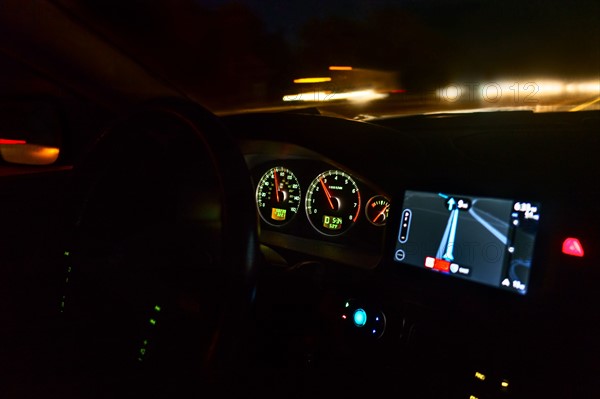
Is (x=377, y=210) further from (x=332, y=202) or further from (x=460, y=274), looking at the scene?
(x=460, y=274)

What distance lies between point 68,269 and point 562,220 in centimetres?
167

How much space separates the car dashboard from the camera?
1617mm

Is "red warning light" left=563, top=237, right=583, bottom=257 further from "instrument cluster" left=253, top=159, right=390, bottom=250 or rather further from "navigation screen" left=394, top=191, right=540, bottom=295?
"instrument cluster" left=253, top=159, right=390, bottom=250

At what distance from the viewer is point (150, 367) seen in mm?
1493

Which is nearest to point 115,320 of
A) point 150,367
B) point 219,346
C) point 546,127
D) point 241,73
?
point 150,367

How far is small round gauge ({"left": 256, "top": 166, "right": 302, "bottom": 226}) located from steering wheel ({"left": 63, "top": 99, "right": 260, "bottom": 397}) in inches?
35.3

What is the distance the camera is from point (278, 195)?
10.1ft

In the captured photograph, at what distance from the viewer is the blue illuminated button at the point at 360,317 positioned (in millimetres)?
1946

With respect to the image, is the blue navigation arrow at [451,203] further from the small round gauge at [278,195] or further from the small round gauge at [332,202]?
the small round gauge at [278,195]

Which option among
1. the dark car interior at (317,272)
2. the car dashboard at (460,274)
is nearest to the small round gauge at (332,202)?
the dark car interior at (317,272)

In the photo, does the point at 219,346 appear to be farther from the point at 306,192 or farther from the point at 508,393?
the point at 306,192

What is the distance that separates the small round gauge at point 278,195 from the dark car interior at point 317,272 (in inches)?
19.6

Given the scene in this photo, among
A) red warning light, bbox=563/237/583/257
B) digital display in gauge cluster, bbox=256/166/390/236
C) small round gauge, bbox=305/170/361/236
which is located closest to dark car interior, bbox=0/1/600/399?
red warning light, bbox=563/237/583/257

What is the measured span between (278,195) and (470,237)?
1.49 metres
